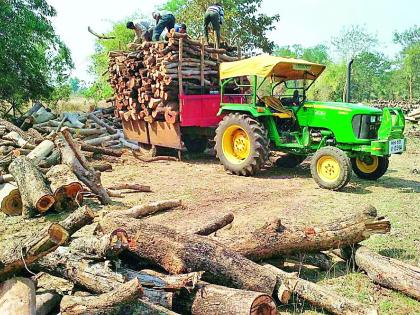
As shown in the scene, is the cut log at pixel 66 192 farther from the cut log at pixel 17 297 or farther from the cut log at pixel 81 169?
the cut log at pixel 17 297

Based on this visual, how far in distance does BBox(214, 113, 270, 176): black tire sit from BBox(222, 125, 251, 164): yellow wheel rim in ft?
0.08

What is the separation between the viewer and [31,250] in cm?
348

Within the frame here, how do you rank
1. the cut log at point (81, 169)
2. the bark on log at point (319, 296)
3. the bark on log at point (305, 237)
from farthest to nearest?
the cut log at point (81, 169), the bark on log at point (305, 237), the bark on log at point (319, 296)

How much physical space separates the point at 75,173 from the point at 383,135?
538cm

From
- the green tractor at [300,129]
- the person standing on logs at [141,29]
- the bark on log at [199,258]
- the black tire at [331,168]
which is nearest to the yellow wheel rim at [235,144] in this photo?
the green tractor at [300,129]

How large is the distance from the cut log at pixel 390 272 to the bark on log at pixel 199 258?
116 cm

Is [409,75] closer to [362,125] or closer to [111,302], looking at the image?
[362,125]

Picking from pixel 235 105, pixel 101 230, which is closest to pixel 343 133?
pixel 235 105

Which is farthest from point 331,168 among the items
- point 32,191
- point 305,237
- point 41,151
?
point 41,151

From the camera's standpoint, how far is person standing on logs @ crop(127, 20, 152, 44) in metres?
13.0

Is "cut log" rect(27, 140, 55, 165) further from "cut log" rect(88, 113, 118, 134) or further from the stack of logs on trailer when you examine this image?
"cut log" rect(88, 113, 118, 134)

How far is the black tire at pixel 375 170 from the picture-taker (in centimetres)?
895

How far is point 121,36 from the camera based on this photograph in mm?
36156

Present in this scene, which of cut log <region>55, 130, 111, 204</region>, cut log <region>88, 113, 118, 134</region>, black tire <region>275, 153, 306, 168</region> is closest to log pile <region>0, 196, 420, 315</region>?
cut log <region>55, 130, 111, 204</region>
